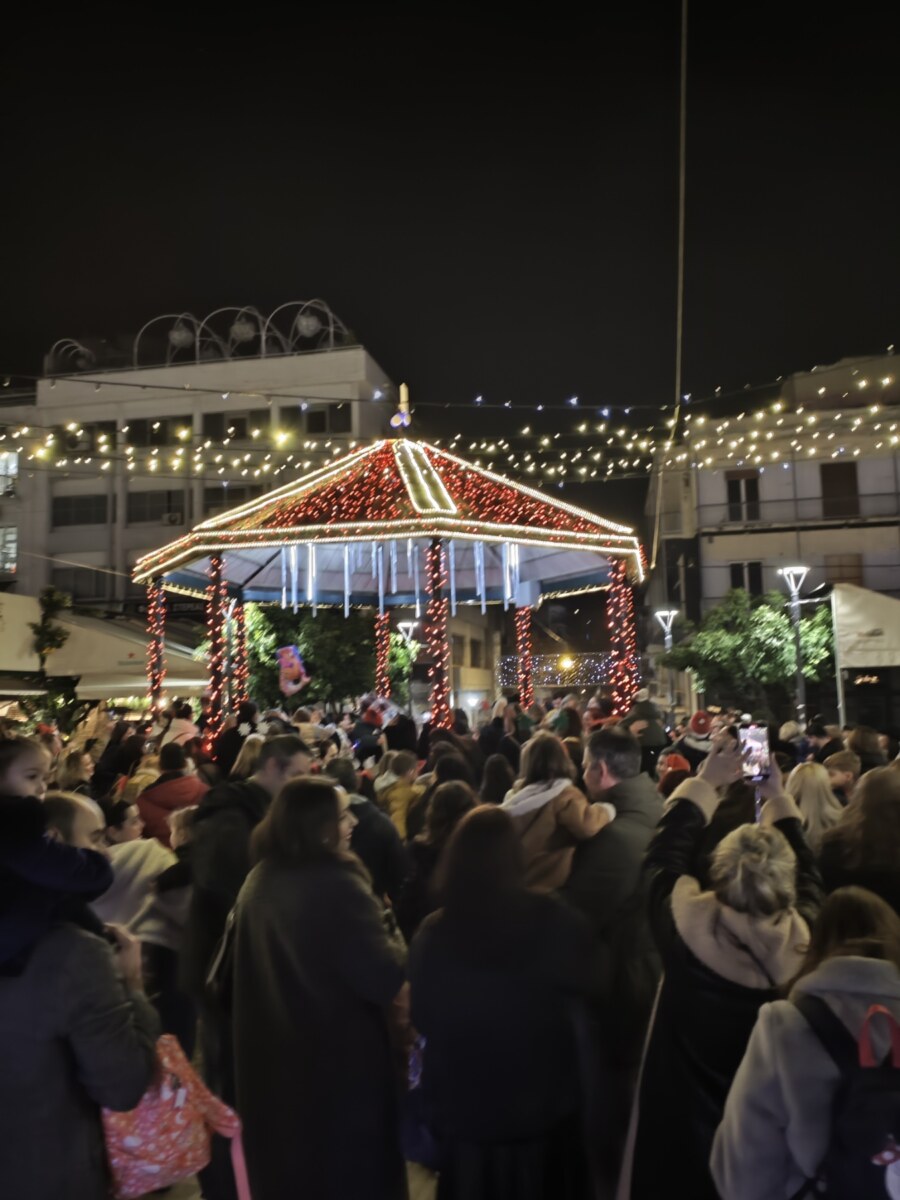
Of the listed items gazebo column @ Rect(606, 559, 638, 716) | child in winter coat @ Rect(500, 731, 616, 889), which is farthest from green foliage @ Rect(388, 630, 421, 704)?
child in winter coat @ Rect(500, 731, 616, 889)

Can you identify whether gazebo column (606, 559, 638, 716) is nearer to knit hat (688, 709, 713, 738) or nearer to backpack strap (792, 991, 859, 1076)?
knit hat (688, 709, 713, 738)

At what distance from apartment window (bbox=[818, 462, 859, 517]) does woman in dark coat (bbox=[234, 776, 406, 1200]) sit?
3173cm

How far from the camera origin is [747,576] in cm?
3300

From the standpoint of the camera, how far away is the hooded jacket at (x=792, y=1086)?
220cm

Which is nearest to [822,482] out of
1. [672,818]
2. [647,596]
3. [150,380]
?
[647,596]

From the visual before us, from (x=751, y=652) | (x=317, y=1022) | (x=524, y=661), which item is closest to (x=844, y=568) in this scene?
(x=751, y=652)

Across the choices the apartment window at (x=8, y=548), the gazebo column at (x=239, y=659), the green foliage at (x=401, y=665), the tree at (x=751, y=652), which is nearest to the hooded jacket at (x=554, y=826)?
the gazebo column at (x=239, y=659)

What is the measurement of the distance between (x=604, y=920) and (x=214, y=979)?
56.7 inches

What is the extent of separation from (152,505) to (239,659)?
20917 millimetres

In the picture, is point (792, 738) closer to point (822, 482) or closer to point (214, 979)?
point (214, 979)

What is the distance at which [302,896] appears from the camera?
3.25 meters

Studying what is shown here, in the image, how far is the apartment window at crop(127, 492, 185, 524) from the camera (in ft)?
119

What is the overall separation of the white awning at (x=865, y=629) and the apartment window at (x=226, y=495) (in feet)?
71.0

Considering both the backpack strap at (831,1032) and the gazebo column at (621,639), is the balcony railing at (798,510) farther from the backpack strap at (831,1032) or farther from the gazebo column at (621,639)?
the backpack strap at (831,1032)
